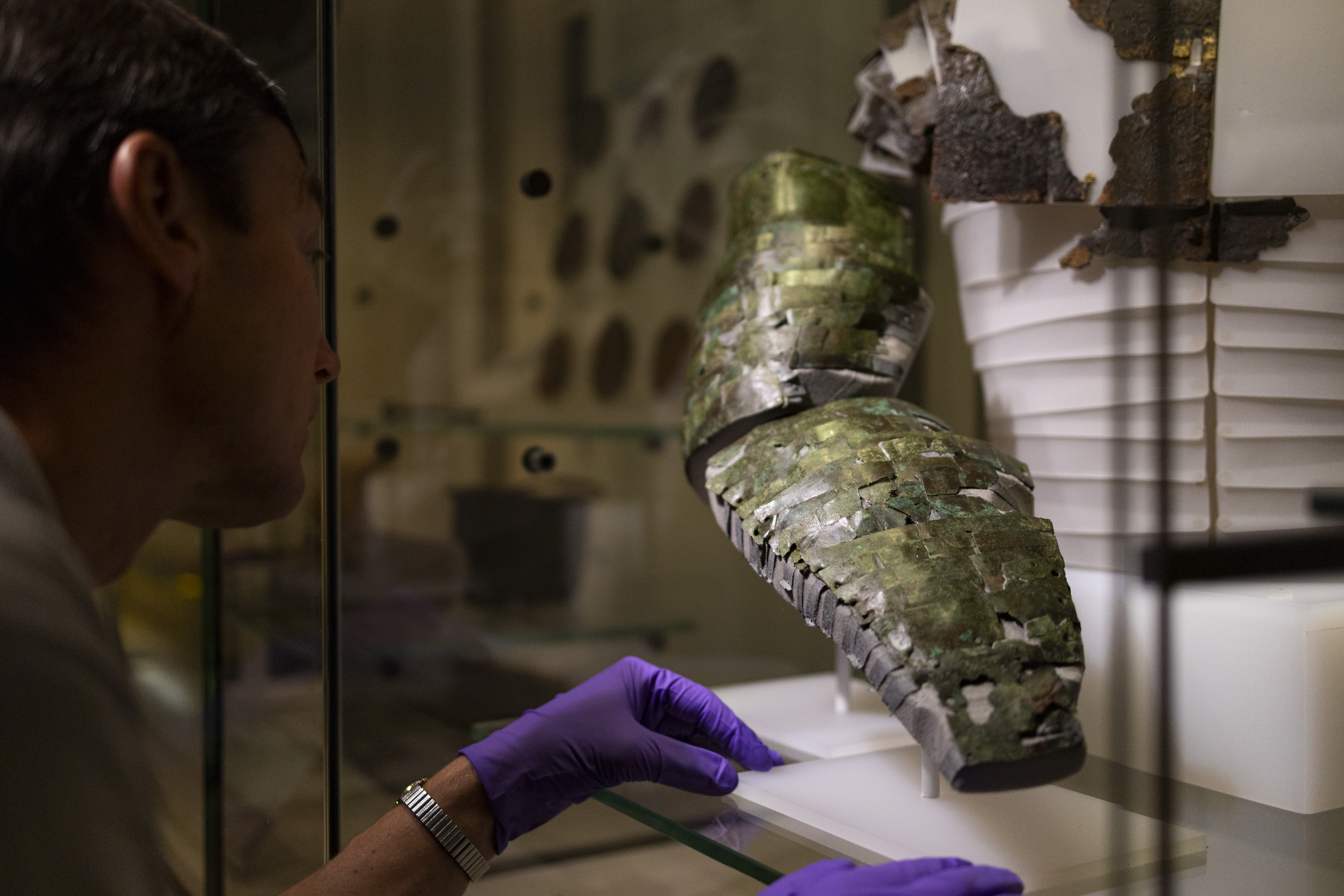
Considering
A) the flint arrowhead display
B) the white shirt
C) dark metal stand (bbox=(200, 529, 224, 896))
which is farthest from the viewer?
dark metal stand (bbox=(200, 529, 224, 896))

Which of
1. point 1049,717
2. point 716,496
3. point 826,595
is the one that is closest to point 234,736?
point 716,496

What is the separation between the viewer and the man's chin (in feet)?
2.03

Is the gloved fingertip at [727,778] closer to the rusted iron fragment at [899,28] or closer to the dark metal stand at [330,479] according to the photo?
the dark metal stand at [330,479]

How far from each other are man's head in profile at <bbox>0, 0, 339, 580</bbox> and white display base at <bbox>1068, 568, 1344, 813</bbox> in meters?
0.50

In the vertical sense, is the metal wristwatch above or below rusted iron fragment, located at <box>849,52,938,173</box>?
below

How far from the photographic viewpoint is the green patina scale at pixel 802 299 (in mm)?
781

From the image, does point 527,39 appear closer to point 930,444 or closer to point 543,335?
point 543,335

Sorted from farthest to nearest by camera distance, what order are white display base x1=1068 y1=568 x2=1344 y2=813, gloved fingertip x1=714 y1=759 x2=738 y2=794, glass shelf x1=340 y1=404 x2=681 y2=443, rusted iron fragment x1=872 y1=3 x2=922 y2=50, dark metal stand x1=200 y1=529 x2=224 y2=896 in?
glass shelf x1=340 y1=404 x2=681 y2=443 < dark metal stand x1=200 y1=529 x2=224 y2=896 < rusted iron fragment x1=872 y1=3 x2=922 y2=50 < gloved fingertip x1=714 y1=759 x2=738 y2=794 < white display base x1=1068 y1=568 x2=1344 y2=813

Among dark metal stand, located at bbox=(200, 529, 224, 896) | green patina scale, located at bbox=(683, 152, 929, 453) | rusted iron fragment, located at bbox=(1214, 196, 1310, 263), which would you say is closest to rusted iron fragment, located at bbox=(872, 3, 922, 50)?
green patina scale, located at bbox=(683, 152, 929, 453)

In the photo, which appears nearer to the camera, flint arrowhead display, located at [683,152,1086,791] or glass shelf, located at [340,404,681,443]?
flint arrowhead display, located at [683,152,1086,791]

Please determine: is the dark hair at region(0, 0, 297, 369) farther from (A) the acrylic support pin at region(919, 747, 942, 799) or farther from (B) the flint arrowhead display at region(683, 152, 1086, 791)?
(A) the acrylic support pin at region(919, 747, 942, 799)

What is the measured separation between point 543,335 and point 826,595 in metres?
0.97

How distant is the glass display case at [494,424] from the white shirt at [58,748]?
0.71 meters

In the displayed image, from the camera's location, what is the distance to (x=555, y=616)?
4.78 feet
